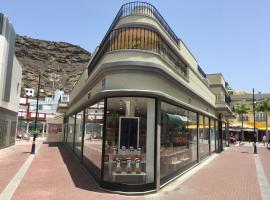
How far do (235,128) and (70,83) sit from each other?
349ft

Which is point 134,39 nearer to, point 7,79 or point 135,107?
point 135,107

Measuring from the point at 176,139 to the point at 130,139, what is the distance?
470 centimetres

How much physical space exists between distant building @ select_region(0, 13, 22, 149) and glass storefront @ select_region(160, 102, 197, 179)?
1646 cm

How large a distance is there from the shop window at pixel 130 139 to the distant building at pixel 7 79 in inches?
638

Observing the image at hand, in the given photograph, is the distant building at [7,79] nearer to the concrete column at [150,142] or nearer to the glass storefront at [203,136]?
the concrete column at [150,142]

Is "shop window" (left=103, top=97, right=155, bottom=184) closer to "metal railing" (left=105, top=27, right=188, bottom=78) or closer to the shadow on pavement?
the shadow on pavement

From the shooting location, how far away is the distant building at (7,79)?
24.0 metres

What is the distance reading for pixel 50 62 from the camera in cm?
16538

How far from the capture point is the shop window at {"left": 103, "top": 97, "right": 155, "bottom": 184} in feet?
37.9

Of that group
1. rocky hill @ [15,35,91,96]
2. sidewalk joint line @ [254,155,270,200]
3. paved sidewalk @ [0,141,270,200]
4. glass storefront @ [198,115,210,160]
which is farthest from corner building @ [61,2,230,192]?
rocky hill @ [15,35,91,96]

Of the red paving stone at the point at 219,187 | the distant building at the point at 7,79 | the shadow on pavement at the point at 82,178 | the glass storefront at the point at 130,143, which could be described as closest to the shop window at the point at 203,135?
the red paving stone at the point at 219,187

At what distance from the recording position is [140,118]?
1203 cm

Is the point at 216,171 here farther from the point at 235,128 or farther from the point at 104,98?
the point at 235,128

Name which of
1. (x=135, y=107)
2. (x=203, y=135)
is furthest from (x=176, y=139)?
(x=203, y=135)
